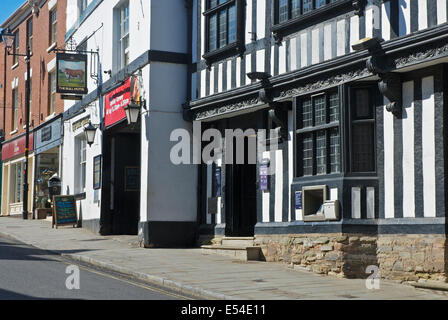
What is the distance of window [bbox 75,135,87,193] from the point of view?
78.4ft

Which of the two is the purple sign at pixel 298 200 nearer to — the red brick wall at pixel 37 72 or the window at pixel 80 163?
the window at pixel 80 163

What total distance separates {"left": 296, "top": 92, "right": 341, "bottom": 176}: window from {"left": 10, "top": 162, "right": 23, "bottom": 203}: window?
21.4 metres

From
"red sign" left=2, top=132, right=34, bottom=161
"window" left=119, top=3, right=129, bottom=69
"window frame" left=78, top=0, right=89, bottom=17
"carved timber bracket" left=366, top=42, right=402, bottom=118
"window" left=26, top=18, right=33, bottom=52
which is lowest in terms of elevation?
"carved timber bracket" left=366, top=42, right=402, bottom=118

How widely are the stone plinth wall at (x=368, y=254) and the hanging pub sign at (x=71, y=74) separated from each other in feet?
35.9

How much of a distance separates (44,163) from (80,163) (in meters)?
5.59

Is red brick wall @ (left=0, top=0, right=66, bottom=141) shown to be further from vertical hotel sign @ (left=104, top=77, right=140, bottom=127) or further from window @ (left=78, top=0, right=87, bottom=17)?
vertical hotel sign @ (left=104, top=77, right=140, bottom=127)

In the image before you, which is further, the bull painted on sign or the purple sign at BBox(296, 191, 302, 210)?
the bull painted on sign

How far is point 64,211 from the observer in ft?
74.9

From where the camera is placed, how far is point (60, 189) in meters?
25.8

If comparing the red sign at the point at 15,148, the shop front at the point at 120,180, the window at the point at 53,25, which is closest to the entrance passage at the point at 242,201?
the shop front at the point at 120,180

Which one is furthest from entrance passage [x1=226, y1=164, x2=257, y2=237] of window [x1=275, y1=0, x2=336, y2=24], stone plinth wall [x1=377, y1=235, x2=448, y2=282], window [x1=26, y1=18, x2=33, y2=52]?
window [x1=26, y1=18, x2=33, y2=52]

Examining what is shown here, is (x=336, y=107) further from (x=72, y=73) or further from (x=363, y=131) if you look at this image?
(x=72, y=73)

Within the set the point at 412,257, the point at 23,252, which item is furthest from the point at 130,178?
the point at 412,257

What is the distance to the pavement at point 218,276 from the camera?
10195 millimetres
